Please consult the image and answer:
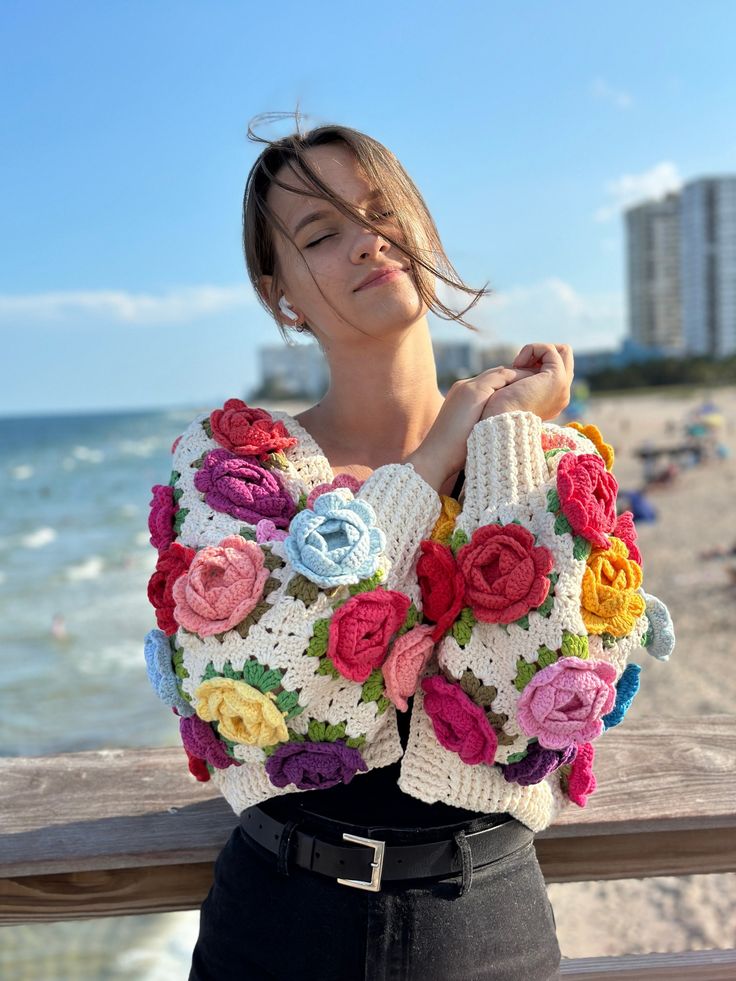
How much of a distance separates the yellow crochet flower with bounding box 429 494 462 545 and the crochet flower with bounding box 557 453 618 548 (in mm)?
191

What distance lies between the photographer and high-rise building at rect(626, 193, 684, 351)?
3132 inches

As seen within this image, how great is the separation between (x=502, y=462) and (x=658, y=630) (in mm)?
376

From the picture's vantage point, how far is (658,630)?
1.40m

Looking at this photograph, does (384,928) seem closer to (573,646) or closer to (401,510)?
(573,646)

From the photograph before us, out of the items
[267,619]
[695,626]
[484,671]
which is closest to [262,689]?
[267,619]

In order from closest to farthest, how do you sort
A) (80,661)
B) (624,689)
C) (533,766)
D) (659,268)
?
(533,766)
(624,689)
(80,661)
(659,268)

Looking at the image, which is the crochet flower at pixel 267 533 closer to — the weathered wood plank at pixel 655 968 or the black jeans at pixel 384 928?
the black jeans at pixel 384 928

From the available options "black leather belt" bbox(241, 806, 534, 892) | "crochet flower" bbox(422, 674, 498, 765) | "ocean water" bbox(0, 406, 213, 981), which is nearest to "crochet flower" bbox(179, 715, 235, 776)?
"black leather belt" bbox(241, 806, 534, 892)

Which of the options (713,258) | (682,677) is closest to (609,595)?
(682,677)

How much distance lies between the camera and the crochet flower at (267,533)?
1.36 meters

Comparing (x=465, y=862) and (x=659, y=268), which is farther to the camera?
(x=659, y=268)

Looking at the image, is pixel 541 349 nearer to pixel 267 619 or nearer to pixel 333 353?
pixel 333 353

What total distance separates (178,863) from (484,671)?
72 cm

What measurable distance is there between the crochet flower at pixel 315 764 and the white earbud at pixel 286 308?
85cm
